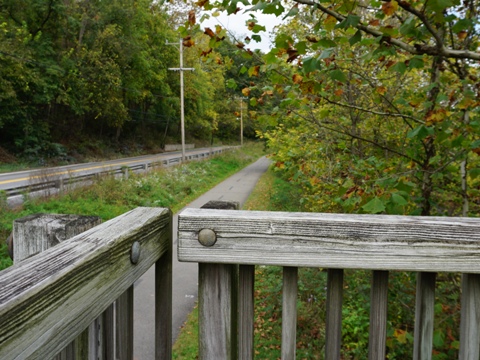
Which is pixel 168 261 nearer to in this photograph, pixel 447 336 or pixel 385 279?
pixel 385 279

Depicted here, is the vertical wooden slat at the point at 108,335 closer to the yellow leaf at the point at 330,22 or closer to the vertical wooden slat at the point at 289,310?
the vertical wooden slat at the point at 289,310

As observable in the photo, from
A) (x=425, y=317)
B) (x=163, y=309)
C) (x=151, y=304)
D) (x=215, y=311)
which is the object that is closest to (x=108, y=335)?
(x=163, y=309)

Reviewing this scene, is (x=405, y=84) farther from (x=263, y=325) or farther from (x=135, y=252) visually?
(x=135, y=252)

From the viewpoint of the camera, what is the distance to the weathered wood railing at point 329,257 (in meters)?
1.12

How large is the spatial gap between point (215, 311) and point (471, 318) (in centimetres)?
77

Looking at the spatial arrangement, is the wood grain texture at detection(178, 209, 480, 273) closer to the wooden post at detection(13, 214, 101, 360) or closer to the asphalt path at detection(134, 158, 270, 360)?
the wooden post at detection(13, 214, 101, 360)

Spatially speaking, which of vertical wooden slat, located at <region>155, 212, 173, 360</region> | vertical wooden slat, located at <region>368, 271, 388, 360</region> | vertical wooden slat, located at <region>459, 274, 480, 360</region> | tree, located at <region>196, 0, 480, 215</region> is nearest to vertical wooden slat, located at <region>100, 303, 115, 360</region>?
vertical wooden slat, located at <region>155, 212, 173, 360</region>

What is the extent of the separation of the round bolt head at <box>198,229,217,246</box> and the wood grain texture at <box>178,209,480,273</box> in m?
0.01

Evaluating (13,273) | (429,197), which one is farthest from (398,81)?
(13,273)

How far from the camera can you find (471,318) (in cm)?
116

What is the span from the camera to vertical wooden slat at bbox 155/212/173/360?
1.32m

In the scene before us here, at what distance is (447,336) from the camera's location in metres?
3.14

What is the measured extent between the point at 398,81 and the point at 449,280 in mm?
2247

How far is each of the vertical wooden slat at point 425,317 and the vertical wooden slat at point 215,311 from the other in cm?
59
